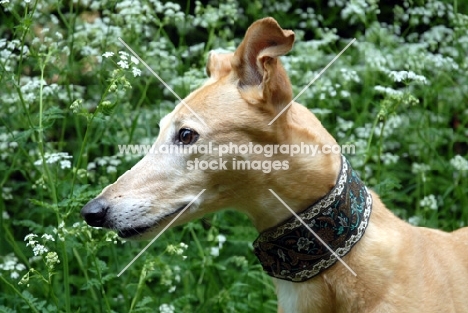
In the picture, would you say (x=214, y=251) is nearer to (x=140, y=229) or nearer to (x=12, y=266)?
(x=12, y=266)

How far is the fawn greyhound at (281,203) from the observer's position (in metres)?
3.33

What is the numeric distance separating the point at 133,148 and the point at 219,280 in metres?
1.08

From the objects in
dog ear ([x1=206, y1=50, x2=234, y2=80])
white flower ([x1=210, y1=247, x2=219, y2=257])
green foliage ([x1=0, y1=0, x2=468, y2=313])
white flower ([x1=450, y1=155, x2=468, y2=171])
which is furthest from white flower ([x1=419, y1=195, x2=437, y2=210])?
dog ear ([x1=206, y1=50, x2=234, y2=80])

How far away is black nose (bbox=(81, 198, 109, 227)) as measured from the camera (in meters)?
3.38

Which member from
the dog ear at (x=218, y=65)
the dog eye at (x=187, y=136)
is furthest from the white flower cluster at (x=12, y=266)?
the dog ear at (x=218, y=65)

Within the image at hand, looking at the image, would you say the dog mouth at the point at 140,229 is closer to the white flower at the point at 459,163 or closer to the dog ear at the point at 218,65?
the dog ear at the point at 218,65

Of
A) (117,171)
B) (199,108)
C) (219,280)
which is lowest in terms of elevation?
(219,280)

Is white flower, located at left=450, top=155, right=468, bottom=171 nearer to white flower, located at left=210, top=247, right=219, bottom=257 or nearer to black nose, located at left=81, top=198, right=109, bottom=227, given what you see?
white flower, located at left=210, top=247, right=219, bottom=257

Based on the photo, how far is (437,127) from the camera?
6.38 metres

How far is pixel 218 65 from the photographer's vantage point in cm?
372

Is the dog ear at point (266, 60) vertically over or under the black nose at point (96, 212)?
over

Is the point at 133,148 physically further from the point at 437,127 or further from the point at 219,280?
the point at 437,127

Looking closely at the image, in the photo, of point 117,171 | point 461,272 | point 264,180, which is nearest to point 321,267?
point 264,180

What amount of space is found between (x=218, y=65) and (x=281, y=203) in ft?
2.42
